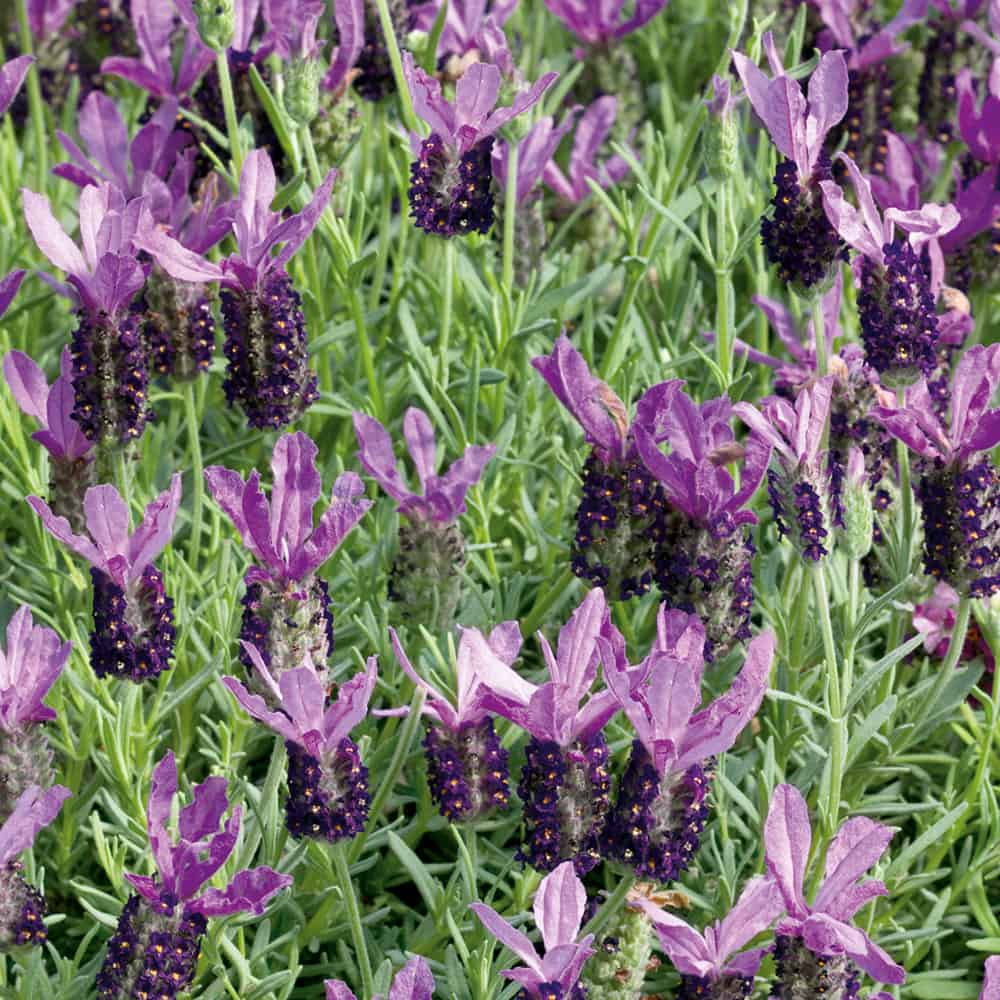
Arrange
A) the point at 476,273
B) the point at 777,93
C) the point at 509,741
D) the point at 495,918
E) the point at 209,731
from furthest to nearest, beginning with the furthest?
1. the point at 476,273
2. the point at 209,731
3. the point at 509,741
4. the point at 777,93
5. the point at 495,918

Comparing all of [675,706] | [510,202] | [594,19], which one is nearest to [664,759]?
[675,706]

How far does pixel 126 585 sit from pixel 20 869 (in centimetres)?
31

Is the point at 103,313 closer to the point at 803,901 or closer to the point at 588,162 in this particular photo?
the point at 803,901

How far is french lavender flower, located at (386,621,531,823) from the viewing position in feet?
5.57

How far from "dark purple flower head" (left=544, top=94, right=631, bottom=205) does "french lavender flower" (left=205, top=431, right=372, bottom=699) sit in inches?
50.3

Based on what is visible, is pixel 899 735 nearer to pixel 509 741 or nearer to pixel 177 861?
pixel 509 741

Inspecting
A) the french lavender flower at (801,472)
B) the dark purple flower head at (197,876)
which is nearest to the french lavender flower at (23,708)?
the dark purple flower head at (197,876)

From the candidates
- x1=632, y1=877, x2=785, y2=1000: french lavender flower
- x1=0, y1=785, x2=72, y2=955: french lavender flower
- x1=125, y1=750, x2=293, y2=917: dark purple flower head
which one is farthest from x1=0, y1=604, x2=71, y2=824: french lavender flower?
x1=632, y1=877, x2=785, y2=1000: french lavender flower

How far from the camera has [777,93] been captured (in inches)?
74.8

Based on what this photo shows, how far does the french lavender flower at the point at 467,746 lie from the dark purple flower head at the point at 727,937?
0.22 m

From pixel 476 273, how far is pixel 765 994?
1.25 m

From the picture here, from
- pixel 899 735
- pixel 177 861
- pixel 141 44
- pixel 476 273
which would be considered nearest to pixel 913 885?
pixel 899 735

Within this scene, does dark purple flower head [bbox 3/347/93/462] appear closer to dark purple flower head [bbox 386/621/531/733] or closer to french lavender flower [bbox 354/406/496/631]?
french lavender flower [bbox 354/406/496/631]

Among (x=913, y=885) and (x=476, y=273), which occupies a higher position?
(x=476, y=273)
